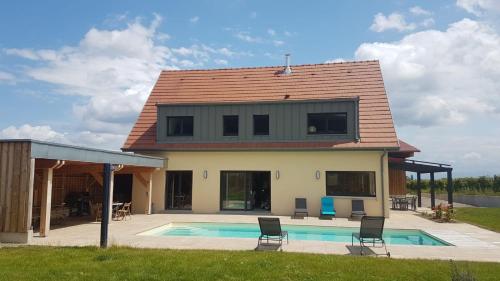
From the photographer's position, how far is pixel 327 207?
18.9m

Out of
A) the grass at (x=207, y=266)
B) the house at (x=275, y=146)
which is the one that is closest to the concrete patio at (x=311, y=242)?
the grass at (x=207, y=266)

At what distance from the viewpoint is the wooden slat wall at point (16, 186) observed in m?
11.5

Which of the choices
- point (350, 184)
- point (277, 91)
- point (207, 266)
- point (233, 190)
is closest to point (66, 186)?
point (233, 190)

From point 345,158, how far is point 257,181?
4565 mm

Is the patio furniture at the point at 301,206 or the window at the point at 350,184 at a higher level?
the window at the point at 350,184

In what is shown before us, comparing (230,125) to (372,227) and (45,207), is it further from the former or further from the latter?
(372,227)

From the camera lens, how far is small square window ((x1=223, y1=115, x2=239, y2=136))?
70.2 ft

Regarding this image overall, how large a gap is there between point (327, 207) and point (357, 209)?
4.53 ft

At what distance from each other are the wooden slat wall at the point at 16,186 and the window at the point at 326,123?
13.1m

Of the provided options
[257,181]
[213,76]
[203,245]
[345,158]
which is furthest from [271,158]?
[203,245]

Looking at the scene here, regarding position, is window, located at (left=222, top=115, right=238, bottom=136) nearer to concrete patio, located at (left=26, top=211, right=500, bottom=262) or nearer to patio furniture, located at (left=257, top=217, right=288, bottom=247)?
concrete patio, located at (left=26, top=211, right=500, bottom=262)

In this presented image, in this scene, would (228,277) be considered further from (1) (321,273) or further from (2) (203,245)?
(2) (203,245)

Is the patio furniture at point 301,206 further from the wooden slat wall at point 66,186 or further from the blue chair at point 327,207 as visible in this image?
the wooden slat wall at point 66,186

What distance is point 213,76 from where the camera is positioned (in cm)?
2528
